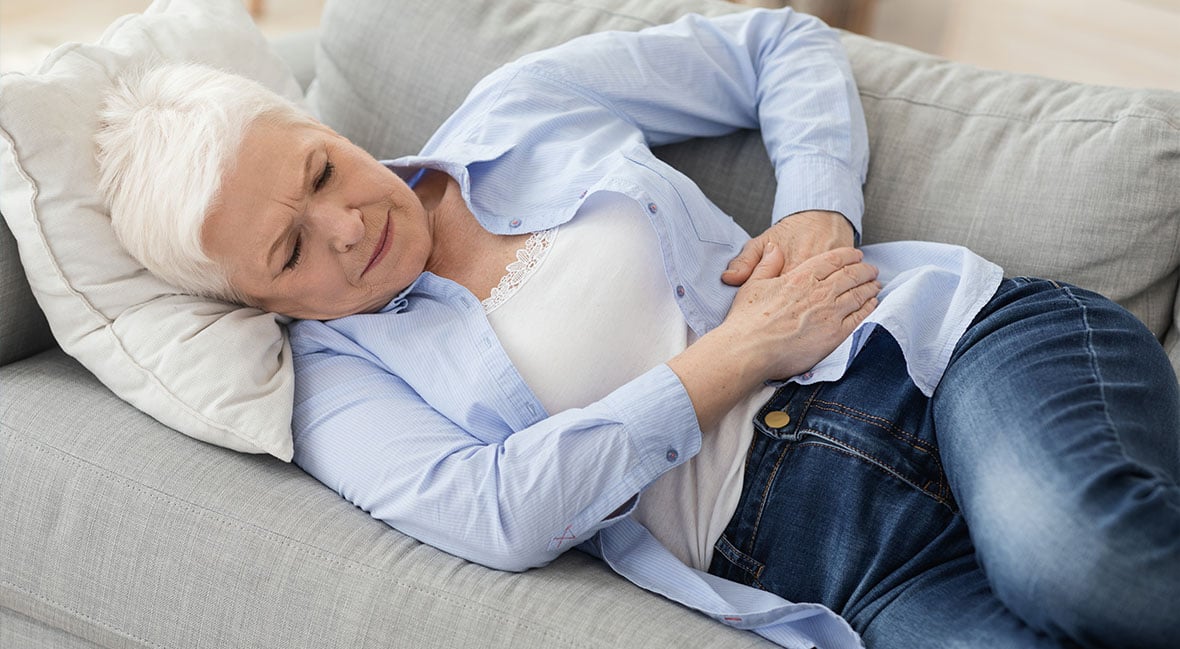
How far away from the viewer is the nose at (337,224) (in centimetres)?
130

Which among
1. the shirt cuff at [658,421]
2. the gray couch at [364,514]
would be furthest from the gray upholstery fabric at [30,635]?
the shirt cuff at [658,421]

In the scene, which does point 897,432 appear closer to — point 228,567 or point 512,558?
point 512,558

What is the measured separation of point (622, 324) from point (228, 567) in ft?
1.82

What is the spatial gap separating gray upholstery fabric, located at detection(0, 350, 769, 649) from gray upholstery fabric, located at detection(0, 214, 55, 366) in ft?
0.35

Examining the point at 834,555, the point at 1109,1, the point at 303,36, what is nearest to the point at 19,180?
the point at 303,36

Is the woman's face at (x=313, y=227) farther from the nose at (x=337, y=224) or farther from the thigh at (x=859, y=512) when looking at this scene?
Answer: the thigh at (x=859, y=512)

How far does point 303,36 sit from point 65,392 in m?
1.03

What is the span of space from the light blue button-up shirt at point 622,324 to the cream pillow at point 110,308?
0.07m

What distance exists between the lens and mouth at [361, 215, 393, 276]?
1.37 meters

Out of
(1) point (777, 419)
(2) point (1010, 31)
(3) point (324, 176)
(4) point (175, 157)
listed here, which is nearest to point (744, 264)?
(1) point (777, 419)

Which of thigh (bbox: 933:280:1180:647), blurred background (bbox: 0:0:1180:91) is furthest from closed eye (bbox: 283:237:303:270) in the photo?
blurred background (bbox: 0:0:1180:91)

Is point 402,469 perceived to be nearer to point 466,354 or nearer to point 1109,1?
point 466,354

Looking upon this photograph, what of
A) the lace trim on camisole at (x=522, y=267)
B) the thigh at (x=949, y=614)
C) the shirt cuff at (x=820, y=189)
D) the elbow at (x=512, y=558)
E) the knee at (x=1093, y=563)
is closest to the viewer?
the knee at (x=1093, y=563)

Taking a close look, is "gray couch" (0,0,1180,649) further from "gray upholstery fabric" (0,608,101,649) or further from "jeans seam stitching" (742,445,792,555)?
"jeans seam stitching" (742,445,792,555)
